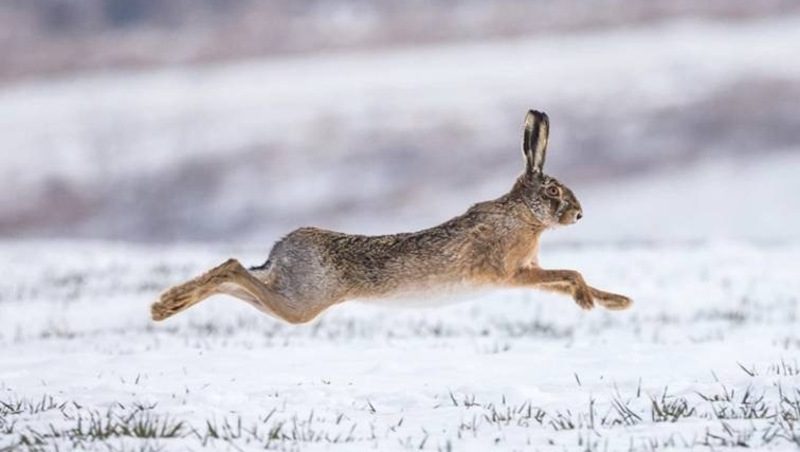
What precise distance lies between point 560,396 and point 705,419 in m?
1.13

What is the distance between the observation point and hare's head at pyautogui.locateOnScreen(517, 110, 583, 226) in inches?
319

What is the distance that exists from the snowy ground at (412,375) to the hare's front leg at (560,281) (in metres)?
0.51

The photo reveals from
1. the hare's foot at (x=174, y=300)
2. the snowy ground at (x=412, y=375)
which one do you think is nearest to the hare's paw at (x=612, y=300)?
the snowy ground at (x=412, y=375)

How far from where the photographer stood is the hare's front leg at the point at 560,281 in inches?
316

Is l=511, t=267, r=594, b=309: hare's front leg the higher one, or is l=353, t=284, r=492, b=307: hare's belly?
l=511, t=267, r=594, b=309: hare's front leg

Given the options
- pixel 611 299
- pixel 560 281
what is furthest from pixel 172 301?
pixel 611 299

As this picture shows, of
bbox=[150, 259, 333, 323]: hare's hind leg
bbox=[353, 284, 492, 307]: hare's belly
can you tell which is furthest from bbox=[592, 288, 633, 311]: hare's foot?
bbox=[150, 259, 333, 323]: hare's hind leg

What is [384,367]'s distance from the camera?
27.8 ft

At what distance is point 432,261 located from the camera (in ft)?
26.2

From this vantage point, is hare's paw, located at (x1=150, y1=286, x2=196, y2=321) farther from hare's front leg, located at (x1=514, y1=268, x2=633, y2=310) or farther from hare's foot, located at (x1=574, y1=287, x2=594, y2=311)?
hare's foot, located at (x1=574, y1=287, x2=594, y2=311)

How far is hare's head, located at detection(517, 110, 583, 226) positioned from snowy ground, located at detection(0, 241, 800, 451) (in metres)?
1.00

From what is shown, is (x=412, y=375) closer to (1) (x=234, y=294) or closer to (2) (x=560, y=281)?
(2) (x=560, y=281)

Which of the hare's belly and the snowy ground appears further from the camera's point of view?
the hare's belly

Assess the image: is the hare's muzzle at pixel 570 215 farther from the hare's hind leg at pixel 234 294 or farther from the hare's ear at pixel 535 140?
the hare's hind leg at pixel 234 294
